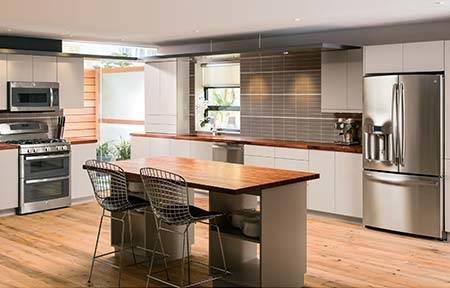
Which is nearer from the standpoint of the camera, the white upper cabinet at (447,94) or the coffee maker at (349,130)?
the white upper cabinet at (447,94)

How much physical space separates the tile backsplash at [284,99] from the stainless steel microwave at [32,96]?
266cm

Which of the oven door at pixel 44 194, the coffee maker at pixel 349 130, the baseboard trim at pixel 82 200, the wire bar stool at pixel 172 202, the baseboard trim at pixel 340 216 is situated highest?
the coffee maker at pixel 349 130

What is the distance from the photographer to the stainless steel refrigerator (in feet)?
19.2

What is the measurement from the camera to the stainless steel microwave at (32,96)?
747 cm

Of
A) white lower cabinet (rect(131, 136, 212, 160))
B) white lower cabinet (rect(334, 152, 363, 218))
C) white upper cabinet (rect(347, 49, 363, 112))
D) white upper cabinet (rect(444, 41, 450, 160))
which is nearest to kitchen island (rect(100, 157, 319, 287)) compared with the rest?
white upper cabinet (rect(444, 41, 450, 160))

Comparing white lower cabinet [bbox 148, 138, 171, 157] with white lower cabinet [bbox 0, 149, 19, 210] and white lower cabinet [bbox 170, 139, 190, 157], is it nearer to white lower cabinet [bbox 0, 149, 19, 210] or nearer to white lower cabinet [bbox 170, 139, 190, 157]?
white lower cabinet [bbox 170, 139, 190, 157]

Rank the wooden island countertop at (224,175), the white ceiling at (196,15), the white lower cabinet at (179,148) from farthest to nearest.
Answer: the white lower cabinet at (179,148), the white ceiling at (196,15), the wooden island countertop at (224,175)

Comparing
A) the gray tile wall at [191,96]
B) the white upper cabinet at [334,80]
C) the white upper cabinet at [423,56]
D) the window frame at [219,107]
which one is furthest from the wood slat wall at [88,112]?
the white upper cabinet at [423,56]

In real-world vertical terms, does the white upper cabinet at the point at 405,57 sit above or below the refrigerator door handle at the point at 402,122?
above

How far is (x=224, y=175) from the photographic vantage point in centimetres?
459

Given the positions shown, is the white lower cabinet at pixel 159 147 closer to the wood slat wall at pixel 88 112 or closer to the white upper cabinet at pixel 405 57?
the wood slat wall at pixel 88 112

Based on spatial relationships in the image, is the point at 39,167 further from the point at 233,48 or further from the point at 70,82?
the point at 233,48

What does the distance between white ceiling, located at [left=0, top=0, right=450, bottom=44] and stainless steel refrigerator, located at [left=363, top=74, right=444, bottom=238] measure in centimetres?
74

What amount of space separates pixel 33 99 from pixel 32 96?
4cm
